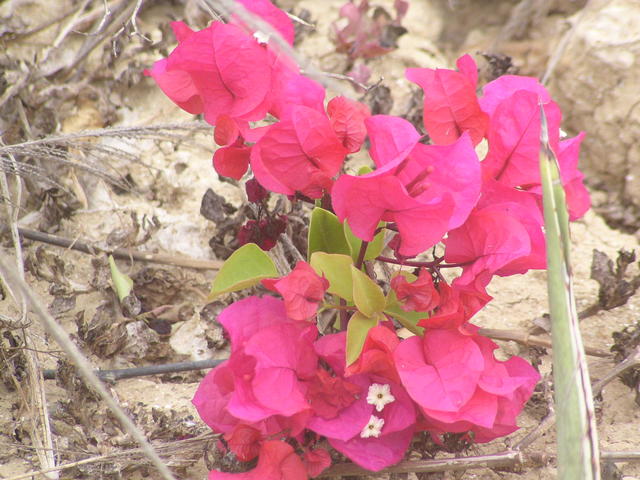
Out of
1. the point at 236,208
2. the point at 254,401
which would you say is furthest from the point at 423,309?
the point at 236,208

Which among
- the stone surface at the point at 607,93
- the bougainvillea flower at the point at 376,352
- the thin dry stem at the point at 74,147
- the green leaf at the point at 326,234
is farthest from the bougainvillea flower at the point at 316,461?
the stone surface at the point at 607,93

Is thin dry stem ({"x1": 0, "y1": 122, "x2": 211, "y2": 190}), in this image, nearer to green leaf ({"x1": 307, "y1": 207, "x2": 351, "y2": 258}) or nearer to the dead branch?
the dead branch

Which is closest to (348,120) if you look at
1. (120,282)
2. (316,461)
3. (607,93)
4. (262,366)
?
(262,366)

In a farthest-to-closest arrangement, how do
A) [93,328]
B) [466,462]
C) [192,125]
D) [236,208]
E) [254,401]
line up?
[236,208], [192,125], [93,328], [466,462], [254,401]

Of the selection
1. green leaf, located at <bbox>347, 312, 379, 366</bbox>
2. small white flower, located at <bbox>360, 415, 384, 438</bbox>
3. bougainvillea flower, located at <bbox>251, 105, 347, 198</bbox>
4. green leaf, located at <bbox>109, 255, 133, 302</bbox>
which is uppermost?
bougainvillea flower, located at <bbox>251, 105, 347, 198</bbox>

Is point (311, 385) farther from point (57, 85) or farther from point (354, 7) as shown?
point (354, 7)

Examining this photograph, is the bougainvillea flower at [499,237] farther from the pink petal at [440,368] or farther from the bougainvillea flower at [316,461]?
the bougainvillea flower at [316,461]

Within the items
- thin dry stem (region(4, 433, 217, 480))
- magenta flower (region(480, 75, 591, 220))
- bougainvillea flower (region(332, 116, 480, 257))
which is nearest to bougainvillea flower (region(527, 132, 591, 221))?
magenta flower (region(480, 75, 591, 220))
